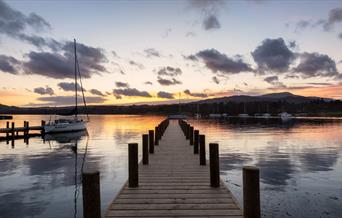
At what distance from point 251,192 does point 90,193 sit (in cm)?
355

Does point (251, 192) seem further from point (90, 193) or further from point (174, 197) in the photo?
point (90, 193)

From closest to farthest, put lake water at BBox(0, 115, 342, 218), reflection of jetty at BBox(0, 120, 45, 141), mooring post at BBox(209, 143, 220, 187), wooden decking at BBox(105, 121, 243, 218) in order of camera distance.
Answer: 1. wooden decking at BBox(105, 121, 243, 218)
2. mooring post at BBox(209, 143, 220, 187)
3. lake water at BBox(0, 115, 342, 218)
4. reflection of jetty at BBox(0, 120, 45, 141)

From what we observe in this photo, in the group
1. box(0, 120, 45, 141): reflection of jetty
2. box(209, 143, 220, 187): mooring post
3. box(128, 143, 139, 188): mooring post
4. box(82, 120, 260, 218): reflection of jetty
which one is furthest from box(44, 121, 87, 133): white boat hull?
box(209, 143, 220, 187): mooring post

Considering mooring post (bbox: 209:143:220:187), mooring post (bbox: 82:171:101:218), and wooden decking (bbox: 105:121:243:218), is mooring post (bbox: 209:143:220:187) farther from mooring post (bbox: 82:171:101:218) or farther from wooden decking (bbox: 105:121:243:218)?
mooring post (bbox: 82:171:101:218)

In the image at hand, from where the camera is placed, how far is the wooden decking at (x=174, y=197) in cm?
759

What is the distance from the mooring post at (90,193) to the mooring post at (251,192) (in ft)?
10.9

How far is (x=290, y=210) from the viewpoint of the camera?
35.2ft

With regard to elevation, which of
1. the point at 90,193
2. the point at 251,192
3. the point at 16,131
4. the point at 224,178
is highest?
the point at 90,193

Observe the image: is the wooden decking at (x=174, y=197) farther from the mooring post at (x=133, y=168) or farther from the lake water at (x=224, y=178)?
the lake water at (x=224, y=178)

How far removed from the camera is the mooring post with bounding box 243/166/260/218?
21.5 feet

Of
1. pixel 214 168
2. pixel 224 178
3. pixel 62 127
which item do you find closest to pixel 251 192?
pixel 214 168

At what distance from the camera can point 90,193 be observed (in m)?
6.22

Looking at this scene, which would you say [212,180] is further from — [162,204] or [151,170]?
[151,170]

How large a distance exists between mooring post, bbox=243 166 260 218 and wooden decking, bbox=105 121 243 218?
24.2 inches
